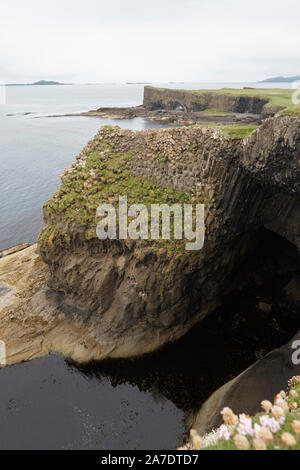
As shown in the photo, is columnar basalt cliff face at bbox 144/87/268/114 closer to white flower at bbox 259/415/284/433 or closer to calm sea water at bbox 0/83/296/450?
calm sea water at bbox 0/83/296/450

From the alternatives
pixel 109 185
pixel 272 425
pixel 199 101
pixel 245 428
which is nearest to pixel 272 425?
pixel 272 425

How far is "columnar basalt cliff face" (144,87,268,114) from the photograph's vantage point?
10362cm

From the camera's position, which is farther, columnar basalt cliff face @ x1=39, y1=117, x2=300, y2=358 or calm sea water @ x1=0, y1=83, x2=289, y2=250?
calm sea water @ x1=0, y1=83, x2=289, y2=250

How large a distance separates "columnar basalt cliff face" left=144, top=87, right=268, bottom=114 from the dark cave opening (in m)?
69.5

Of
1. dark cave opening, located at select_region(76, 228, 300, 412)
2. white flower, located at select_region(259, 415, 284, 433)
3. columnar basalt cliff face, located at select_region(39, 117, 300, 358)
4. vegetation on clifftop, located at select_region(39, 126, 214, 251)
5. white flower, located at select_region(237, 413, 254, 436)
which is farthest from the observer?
vegetation on clifftop, located at select_region(39, 126, 214, 251)

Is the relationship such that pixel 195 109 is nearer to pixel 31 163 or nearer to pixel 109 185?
pixel 31 163

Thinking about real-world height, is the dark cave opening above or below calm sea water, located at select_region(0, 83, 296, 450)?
above

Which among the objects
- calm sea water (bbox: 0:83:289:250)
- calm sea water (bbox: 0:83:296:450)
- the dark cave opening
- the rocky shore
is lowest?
calm sea water (bbox: 0:83:296:450)

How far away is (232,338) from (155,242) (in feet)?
35.7

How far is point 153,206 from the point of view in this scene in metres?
25.4

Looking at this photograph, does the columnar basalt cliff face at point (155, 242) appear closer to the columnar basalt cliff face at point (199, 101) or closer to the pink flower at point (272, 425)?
the pink flower at point (272, 425)
